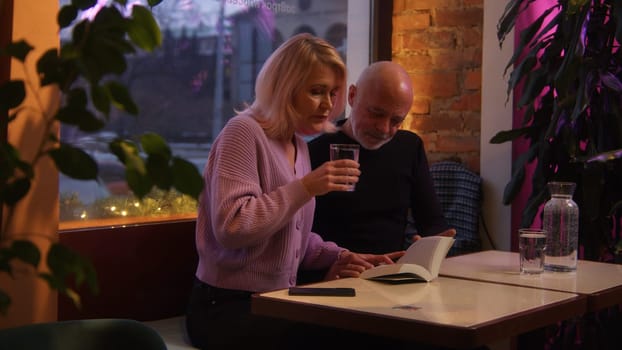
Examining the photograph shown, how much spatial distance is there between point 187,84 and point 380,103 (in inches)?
34.1

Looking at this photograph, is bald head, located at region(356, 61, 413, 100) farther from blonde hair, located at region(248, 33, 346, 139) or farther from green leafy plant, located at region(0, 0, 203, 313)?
green leafy plant, located at region(0, 0, 203, 313)

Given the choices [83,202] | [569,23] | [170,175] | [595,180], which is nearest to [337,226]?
[83,202]

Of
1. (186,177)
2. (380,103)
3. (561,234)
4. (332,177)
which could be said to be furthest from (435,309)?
(186,177)

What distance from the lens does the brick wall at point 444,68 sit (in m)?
4.39

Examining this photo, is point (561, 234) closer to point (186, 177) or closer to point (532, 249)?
point (532, 249)

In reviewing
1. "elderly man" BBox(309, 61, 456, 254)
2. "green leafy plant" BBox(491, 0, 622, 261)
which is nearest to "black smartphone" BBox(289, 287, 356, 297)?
"elderly man" BBox(309, 61, 456, 254)

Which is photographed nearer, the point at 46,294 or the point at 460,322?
the point at 460,322

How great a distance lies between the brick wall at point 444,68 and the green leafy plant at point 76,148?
151 inches

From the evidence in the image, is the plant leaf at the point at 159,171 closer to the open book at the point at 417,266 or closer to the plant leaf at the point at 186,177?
the plant leaf at the point at 186,177

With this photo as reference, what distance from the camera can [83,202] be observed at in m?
3.00

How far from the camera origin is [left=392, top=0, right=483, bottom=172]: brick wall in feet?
14.4

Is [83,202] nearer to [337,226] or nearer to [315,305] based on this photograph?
[337,226]

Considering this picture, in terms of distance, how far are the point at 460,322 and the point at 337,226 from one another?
Answer: 1.37 metres

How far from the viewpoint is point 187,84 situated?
139 inches
